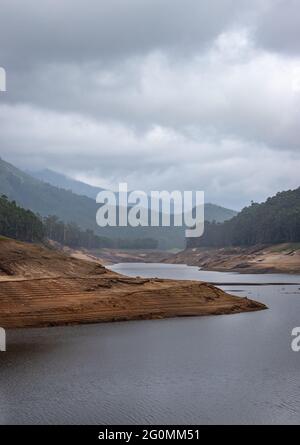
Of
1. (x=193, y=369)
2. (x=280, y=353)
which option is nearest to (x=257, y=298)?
(x=280, y=353)

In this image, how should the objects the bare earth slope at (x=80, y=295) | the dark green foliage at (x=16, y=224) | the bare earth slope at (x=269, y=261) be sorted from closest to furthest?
1. the bare earth slope at (x=80, y=295)
2. the dark green foliage at (x=16, y=224)
3. the bare earth slope at (x=269, y=261)

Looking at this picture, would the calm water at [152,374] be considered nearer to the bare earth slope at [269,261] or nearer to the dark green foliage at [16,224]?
the dark green foliage at [16,224]

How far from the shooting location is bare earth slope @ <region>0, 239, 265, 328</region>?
59750 millimetres

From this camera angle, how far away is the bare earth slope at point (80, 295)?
5975 centimetres

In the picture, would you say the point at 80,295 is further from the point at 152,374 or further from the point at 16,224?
the point at 16,224

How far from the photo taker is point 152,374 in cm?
3819

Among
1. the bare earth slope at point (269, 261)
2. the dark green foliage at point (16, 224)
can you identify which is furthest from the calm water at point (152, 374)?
the bare earth slope at point (269, 261)

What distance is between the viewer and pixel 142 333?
54.8m

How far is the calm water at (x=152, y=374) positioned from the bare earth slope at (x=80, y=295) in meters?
3.05

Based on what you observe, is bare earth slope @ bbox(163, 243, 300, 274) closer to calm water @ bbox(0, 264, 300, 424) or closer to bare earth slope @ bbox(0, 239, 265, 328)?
bare earth slope @ bbox(0, 239, 265, 328)

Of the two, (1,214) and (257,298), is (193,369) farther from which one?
(1,214)

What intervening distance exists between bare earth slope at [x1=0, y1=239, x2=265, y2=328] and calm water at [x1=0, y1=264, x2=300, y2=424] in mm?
3050

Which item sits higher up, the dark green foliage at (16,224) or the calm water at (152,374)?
the dark green foliage at (16,224)

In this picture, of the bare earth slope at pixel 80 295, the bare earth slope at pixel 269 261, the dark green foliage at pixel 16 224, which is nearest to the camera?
the bare earth slope at pixel 80 295
